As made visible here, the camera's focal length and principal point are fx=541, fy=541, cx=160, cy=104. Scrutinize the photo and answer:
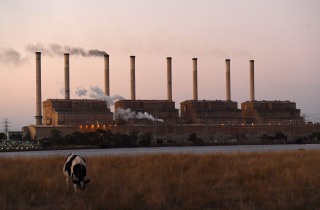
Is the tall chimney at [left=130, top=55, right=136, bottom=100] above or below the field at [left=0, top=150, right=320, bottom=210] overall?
above

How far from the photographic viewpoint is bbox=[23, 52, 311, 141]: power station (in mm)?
106681

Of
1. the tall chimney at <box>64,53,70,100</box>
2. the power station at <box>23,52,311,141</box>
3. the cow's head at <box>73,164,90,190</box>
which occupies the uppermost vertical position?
the tall chimney at <box>64,53,70,100</box>

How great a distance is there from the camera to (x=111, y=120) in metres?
111

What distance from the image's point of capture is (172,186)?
Result: 1452 cm

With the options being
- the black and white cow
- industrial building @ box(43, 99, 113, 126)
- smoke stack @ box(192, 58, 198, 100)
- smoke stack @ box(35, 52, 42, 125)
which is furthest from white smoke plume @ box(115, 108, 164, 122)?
the black and white cow

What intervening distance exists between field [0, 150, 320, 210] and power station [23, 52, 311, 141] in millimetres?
85681

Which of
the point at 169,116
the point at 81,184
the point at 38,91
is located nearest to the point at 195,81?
the point at 169,116

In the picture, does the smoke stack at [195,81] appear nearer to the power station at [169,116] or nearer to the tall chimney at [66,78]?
the power station at [169,116]

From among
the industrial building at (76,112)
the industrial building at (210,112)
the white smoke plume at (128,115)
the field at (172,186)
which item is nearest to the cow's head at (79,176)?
the field at (172,186)

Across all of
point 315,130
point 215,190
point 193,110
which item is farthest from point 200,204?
point 315,130

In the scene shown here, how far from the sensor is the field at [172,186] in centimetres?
1230

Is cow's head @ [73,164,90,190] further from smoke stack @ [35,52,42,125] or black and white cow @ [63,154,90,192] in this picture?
smoke stack @ [35,52,42,125]

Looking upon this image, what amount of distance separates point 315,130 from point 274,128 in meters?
9.95

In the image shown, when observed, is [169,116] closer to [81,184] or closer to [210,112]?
[210,112]
